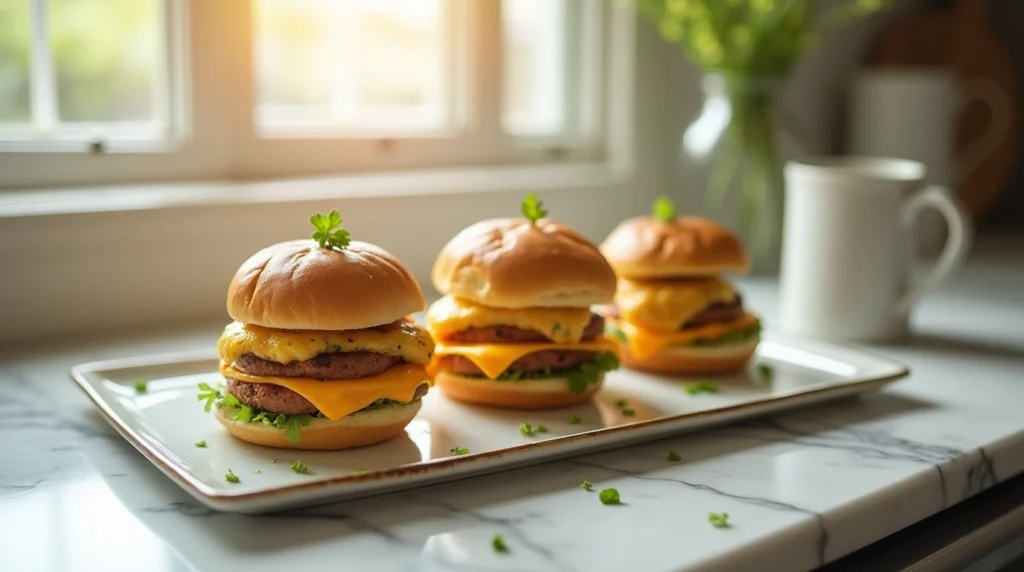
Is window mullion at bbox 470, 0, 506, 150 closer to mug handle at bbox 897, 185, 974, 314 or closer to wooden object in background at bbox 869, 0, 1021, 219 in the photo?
mug handle at bbox 897, 185, 974, 314

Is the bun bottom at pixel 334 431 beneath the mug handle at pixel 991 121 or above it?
beneath

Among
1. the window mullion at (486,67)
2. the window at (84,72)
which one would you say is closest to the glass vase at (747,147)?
the window mullion at (486,67)

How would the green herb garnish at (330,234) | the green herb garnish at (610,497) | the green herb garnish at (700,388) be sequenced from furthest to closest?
the green herb garnish at (700,388), the green herb garnish at (330,234), the green herb garnish at (610,497)

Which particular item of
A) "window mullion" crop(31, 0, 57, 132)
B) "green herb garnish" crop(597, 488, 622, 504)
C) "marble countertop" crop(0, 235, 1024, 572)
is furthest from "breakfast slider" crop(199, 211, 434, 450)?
"window mullion" crop(31, 0, 57, 132)

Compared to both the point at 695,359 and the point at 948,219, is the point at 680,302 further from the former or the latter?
the point at 948,219

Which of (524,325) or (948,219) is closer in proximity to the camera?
(524,325)

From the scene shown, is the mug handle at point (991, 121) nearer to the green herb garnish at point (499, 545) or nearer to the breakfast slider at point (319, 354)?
the breakfast slider at point (319, 354)

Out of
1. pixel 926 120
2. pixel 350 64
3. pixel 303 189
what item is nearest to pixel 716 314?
pixel 303 189
